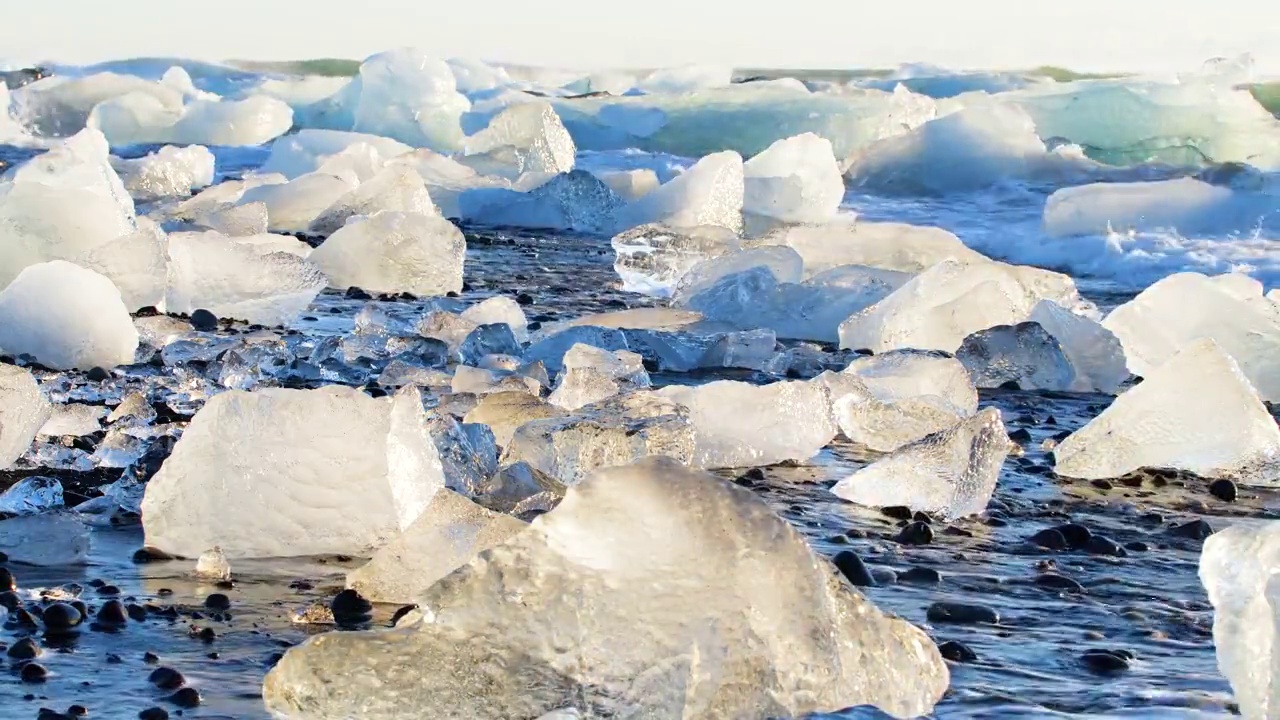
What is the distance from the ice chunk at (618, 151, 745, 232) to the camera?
9859 mm

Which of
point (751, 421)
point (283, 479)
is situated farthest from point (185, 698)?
point (751, 421)

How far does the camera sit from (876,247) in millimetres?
7656

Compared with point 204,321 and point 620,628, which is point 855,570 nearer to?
point 620,628

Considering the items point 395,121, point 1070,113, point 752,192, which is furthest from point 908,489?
point 395,121

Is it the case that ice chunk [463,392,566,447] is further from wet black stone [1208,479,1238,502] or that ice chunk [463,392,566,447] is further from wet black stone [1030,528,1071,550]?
wet black stone [1208,479,1238,502]

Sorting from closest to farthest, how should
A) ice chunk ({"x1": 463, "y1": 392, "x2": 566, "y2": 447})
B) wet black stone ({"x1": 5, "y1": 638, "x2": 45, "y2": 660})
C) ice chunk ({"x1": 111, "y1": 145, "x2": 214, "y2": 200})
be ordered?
wet black stone ({"x1": 5, "y1": 638, "x2": 45, "y2": 660}) → ice chunk ({"x1": 463, "y1": 392, "x2": 566, "y2": 447}) → ice chunk ({"x1": 111, "y1": 145, "x2": 214, "y2": 200})

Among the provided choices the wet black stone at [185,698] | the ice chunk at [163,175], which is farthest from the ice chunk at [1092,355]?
the ice chunk at [163,175]

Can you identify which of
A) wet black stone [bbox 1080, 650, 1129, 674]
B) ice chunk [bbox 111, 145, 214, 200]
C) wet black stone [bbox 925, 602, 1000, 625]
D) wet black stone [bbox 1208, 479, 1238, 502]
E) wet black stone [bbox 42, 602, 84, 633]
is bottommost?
ice chunk [bbox 111, 145, 214, 200]

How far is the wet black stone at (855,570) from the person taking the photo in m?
2.83

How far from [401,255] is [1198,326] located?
3.44 metres

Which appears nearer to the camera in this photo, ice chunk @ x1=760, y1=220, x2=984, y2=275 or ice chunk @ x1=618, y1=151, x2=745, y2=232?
ice chunk @ x1=760, y1=220, x2=984, y2=275

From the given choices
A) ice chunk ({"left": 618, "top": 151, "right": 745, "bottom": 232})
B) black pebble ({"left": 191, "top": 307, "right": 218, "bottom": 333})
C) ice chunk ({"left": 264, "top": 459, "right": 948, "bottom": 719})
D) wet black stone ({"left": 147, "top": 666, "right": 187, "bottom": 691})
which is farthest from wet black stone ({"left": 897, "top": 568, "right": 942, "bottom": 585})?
ice chunk ({"left": 618, "top": 151, "right": 745, "bottom": 232})

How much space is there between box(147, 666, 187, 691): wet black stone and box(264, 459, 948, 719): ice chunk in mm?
201

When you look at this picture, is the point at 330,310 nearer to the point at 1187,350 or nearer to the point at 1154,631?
the point at 1187,350
